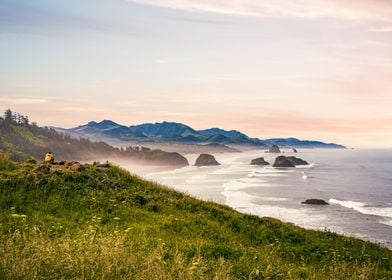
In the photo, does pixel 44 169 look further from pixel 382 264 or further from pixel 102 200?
pixel 382 264

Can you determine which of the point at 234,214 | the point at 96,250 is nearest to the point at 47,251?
the point at 96,250

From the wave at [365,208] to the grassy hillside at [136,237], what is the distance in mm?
49798

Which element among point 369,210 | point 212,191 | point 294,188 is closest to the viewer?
point 369,210

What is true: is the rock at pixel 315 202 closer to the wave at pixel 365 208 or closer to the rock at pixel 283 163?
the wave at pixel 365 208

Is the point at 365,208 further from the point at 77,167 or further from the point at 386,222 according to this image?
the point at 77,167

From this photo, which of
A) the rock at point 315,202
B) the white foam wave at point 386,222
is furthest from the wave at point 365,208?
the white foam wave at point 386,222

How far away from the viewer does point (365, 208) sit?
73.1 metres

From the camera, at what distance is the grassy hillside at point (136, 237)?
7.93 m

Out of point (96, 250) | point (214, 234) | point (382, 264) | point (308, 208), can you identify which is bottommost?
point (308, 208)

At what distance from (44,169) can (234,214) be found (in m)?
9.51

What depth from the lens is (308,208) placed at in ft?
237

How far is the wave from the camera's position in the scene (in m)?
67.4

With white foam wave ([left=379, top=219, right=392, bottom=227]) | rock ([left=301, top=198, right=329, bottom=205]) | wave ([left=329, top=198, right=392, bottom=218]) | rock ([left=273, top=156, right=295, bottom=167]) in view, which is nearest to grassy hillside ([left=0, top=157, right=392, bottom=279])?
white foam wave ([left=379, top=219, right=392, bottom=227])

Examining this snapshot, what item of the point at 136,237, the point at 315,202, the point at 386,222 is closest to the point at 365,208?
the point at 315,202
